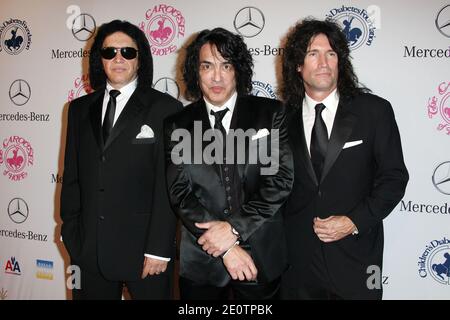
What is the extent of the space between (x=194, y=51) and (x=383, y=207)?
4.14 feet

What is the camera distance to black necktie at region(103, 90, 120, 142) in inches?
83.0

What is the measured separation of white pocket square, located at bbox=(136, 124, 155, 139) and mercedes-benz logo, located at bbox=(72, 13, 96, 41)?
169 centimetres

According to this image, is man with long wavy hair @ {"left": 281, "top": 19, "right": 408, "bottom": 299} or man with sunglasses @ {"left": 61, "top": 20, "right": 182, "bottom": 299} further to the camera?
man with sunglasses @ {"left": 61, "top": 20, "right": 182, "bottom": 299}

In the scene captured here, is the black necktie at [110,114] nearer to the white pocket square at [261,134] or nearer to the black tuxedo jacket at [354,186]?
the white pocket square at [261,134]

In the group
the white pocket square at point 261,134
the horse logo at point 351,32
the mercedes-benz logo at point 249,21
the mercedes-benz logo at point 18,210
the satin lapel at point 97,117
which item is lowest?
the mercedes-benz logo at point 18,210

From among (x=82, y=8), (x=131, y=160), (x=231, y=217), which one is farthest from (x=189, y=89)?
(x=82, y=8)

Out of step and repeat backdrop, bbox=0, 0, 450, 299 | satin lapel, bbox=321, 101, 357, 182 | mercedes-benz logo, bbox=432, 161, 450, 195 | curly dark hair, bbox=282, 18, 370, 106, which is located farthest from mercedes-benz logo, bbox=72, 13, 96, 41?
mercedes-benz logo, bbox=432, 161, 450, 195

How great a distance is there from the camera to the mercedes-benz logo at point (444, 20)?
8.40ft

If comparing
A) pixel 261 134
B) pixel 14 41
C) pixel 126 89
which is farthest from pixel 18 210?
pixel 261 134

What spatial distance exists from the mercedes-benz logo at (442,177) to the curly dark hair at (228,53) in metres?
1.49

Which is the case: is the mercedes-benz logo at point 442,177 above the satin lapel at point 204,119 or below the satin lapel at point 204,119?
below

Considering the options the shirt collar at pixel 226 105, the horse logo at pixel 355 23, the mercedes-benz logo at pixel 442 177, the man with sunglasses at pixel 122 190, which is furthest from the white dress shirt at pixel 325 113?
the mercedes-benz logo at pixel 442 177

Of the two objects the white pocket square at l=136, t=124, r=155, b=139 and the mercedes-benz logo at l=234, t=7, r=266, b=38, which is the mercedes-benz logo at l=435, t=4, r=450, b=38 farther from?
the white pocket square at l=136, t=124, r=155, b=139

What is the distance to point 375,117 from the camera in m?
1.96
